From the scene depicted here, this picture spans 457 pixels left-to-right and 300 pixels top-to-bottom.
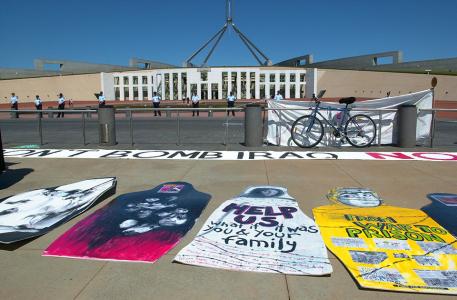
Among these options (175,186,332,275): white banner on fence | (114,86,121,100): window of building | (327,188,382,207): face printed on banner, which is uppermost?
(114,86,121,100): window of building

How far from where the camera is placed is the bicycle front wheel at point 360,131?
985 cm

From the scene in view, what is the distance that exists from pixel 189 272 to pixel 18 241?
75.4 inches

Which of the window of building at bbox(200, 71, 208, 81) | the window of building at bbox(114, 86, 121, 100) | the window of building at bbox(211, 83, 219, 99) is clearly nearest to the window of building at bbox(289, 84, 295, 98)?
the window of building at bbox(211, 83, 219, 99)

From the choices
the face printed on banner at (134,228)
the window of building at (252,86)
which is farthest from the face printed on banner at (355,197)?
the window of building at (252,86)

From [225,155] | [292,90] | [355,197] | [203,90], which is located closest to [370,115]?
[225,155]

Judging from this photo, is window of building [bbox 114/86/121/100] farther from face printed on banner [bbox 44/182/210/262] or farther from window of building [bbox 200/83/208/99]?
face printed on banner [bbox 44/182/210/262]

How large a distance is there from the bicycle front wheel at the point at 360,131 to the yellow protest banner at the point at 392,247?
557cm

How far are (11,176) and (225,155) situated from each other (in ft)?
14.8

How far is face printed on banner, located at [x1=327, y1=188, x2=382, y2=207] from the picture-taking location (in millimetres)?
4813

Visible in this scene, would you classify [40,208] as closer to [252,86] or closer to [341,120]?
→ [341,120]

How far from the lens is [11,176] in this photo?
262 inches

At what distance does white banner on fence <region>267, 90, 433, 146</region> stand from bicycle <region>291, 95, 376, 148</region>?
7.5 inches

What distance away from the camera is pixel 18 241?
3658 mm

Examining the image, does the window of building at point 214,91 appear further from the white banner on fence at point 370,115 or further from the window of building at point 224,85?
the white banner on fence at point 370,115
